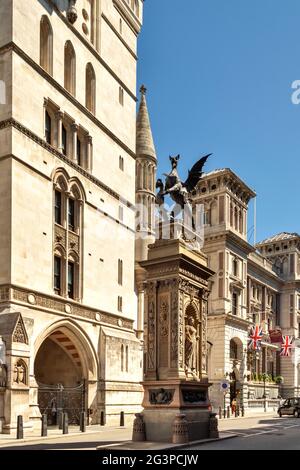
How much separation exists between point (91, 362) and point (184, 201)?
50.1ft

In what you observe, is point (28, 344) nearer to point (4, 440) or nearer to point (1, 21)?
point (4, 440)

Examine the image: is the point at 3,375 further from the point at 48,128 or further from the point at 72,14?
the point at 72,14

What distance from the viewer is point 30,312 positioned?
102 ft

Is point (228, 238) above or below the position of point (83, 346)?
above

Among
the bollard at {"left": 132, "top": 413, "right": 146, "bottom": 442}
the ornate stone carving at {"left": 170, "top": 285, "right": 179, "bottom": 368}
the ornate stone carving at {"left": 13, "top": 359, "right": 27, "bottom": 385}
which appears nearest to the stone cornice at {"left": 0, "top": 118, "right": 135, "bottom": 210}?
the ornate stone carving at {"left": 13, "top": 359, "right": 27, "bottom": 385}

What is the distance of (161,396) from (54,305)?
12.6m

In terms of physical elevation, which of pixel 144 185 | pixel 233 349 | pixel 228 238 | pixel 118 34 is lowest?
pixel 233 349

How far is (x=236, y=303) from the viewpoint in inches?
2443

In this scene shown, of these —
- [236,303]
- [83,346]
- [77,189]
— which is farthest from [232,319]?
[77,189]

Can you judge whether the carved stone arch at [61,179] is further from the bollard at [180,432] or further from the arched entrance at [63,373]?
the bollard at [180,432]

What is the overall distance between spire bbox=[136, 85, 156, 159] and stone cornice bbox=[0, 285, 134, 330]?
777 inches

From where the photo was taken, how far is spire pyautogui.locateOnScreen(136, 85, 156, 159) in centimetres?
5625

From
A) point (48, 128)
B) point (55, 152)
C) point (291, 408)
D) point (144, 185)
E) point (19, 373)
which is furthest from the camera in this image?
point (144, 185)
